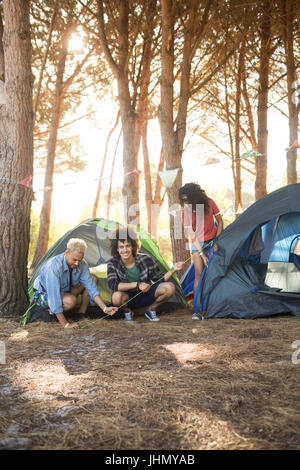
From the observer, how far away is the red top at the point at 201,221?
16.2ft

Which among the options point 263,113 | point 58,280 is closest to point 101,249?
point 58,280

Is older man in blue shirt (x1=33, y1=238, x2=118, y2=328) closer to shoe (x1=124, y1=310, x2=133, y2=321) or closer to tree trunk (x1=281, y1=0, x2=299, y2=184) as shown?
shoe (x1=124, y1=310, x2=133, y2=321)

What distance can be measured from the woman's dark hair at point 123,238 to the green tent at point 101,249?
32cm

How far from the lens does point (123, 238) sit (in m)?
4.50

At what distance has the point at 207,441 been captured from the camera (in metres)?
1.82

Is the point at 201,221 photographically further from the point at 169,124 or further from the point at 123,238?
the point at 169,124

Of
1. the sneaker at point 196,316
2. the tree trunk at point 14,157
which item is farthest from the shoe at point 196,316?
the tree trunk at point 14,157

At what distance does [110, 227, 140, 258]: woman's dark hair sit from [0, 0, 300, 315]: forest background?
0.98 m

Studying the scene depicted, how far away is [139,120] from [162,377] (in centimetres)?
694

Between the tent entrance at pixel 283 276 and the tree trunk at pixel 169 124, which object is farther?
the tree trunk at pixel 169 124

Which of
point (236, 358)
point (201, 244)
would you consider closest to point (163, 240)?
point (201, 244)

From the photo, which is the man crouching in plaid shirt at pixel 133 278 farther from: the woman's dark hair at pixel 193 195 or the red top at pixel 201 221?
the woman's dark hair at pixel 193 195

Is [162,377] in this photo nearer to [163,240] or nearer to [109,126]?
[109,126]

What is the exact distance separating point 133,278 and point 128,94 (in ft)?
11.1
